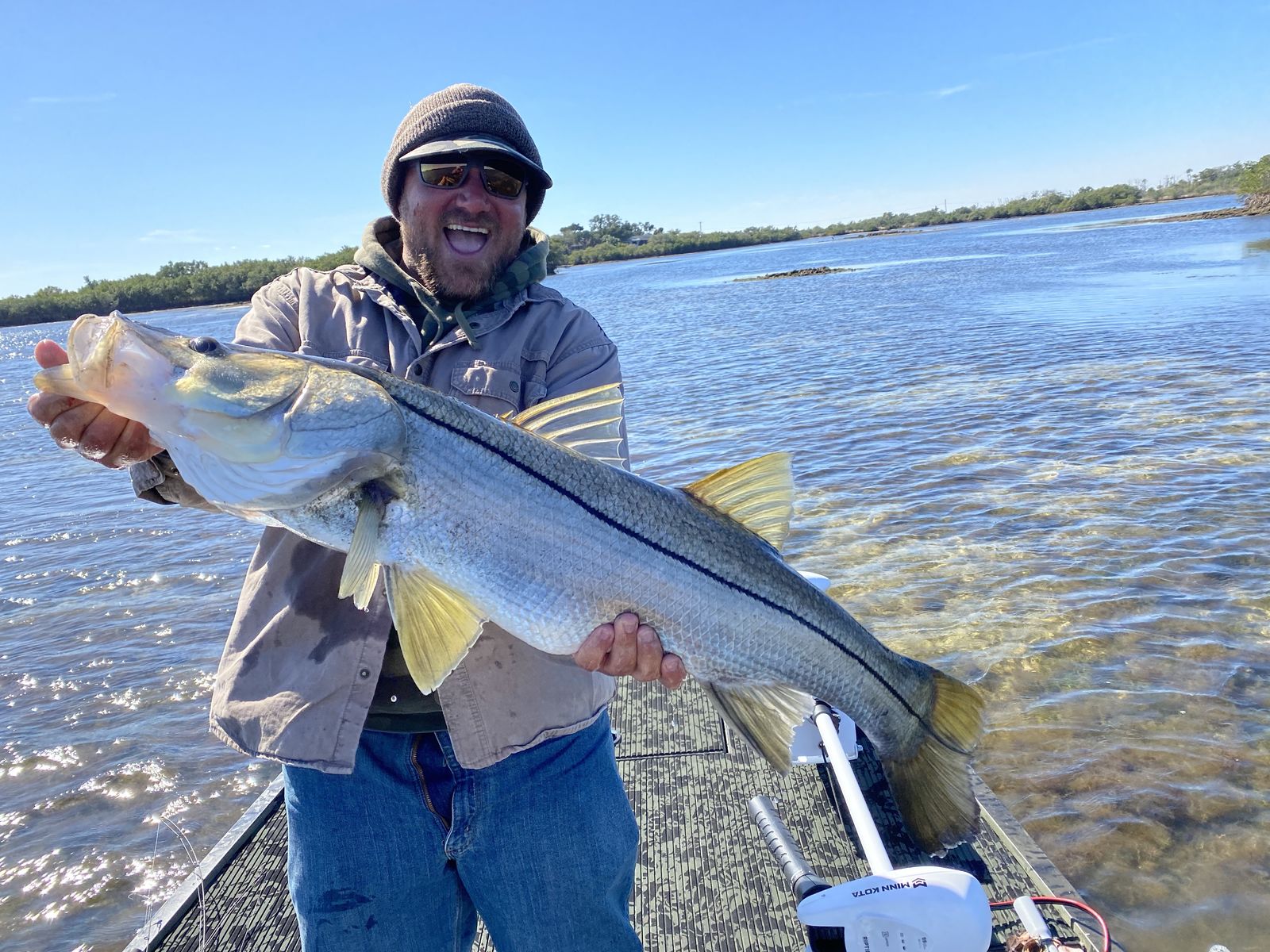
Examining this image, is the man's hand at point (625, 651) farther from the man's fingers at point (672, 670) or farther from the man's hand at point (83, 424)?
the man's hand at point (83, 424)

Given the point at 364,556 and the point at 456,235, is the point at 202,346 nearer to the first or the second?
the point at 364,556

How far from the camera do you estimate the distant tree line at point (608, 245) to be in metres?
80.2

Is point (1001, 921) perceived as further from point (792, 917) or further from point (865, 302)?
point (865, 302)

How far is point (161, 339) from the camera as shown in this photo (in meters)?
2.19

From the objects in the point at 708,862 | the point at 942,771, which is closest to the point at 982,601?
the point at 708,862

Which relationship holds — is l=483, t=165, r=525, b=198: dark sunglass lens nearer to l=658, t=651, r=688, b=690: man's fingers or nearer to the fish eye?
the fish eye

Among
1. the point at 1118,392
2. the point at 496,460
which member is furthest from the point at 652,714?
the point at 1118,392

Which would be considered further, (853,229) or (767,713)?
(853,229)

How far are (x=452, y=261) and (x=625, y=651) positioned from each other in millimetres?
1472

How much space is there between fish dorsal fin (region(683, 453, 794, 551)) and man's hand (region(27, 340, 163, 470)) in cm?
161

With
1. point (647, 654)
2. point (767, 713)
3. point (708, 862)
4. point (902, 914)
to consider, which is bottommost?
point (708, 862)

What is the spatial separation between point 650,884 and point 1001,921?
1.45m

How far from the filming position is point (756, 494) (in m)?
2.68

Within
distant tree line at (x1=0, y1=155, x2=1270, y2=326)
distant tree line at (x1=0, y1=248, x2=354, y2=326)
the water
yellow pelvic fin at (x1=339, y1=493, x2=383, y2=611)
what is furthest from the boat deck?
distant tree line at (x1=0, y1=248, x2=354, y2=326)
